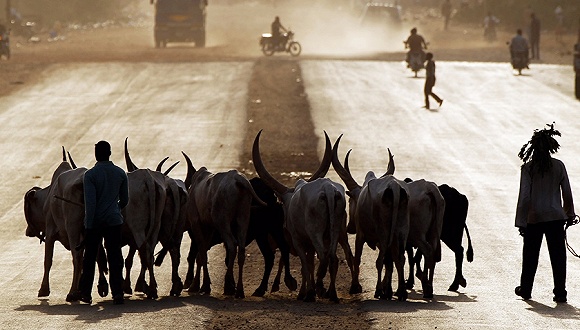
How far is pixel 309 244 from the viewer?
1700cm

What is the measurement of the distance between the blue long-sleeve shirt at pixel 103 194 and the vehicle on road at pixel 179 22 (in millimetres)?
57494

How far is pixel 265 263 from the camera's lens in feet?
58.0

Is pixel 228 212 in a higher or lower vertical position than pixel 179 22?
lower

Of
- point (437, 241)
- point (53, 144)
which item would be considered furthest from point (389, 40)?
point (437, 241)

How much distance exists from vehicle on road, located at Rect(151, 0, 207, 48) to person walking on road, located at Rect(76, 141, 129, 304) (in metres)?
57.5

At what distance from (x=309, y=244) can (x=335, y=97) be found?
104 ft

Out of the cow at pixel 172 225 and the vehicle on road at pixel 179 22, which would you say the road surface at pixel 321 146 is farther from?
the vehicle on road at pixel 179 22

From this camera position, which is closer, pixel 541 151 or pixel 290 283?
pixel 541 151

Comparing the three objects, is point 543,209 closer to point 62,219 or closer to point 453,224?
point 453,224

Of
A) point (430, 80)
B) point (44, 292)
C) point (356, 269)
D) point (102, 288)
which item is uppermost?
point (430, 80)

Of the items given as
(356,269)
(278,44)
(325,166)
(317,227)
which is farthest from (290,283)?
(278,44)

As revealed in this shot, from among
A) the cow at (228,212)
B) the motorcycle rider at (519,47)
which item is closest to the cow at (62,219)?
the cow at (228,212)

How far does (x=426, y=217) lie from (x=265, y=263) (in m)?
2.35

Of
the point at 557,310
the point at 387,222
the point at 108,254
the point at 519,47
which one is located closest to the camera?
the point at 557,310
